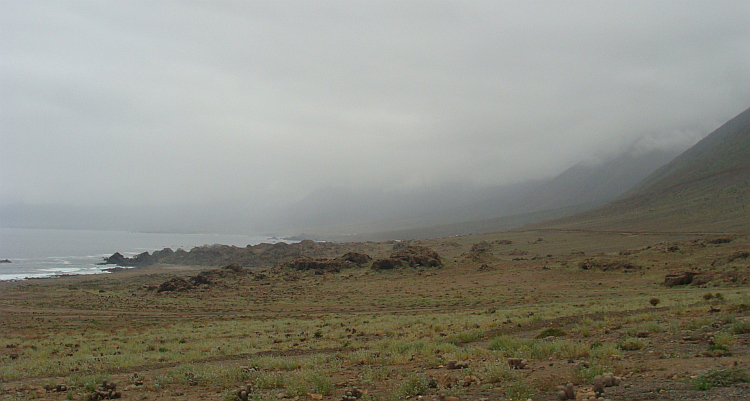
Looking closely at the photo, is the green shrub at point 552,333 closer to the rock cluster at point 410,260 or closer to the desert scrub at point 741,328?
the desert scrub at point 741,328

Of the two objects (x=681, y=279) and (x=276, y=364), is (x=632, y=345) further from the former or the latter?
(x=681, y=279)

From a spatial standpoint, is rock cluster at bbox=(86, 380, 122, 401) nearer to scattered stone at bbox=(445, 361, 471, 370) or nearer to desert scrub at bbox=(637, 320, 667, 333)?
scattered stone at bbox=(445, 361, 471, 370)

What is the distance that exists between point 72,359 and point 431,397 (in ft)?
49.2

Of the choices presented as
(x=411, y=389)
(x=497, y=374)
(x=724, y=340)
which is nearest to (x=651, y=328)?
(x=724, y=340)

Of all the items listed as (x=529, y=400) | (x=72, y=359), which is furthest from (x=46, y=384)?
(x=529, y=400)

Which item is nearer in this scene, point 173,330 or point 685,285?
point 173,330

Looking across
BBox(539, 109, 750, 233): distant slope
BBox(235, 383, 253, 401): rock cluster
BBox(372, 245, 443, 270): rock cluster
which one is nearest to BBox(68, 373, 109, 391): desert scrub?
BBox(235, 383, 253, 401): rock cluster

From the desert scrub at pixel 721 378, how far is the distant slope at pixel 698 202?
8053 cm

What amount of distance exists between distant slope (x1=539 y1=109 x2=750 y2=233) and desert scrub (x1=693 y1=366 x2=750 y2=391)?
8053cm

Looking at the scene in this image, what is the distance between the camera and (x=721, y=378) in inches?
285

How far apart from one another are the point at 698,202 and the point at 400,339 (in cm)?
10831

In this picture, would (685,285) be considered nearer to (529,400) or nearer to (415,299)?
A: (415,299)

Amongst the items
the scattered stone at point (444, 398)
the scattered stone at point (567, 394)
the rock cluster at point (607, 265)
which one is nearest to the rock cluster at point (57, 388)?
the scattered stone at point (444, 398)

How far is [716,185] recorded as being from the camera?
104 meters
